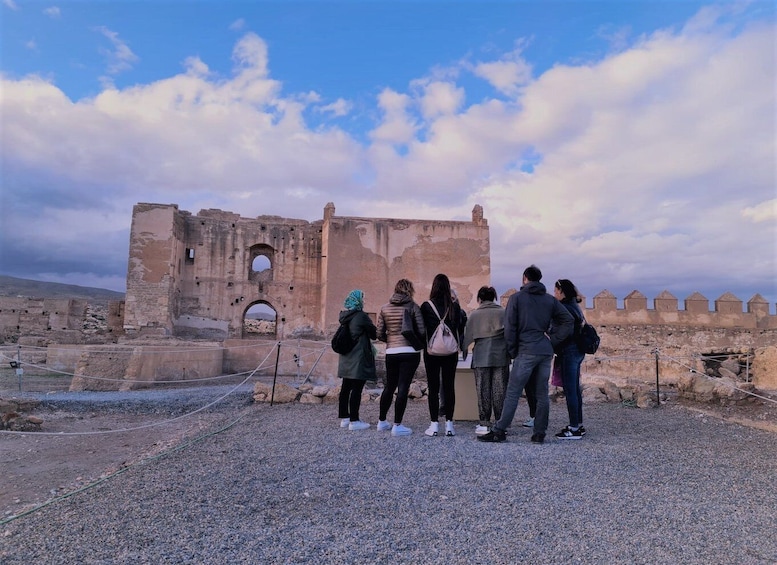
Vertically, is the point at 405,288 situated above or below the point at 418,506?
above

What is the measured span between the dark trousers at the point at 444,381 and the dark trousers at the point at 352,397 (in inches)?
36.3

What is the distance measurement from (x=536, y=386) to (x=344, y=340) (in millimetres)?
2266

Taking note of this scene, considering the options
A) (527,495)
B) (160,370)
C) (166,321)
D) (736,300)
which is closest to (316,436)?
(527,495)

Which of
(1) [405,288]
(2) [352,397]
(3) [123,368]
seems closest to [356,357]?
(2) [352,397]

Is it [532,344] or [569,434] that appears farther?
[569,434]

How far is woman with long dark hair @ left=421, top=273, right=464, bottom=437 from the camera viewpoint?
547 cm

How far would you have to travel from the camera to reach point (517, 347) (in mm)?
5262

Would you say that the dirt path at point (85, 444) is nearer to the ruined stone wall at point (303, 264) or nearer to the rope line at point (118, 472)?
the rope line at point (118, 472)

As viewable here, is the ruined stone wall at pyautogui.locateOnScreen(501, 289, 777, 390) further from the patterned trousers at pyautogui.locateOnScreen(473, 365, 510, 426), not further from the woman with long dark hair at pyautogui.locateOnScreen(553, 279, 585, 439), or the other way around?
the patterned trousers at pyautogui.locateOnScreen(473, 365, 510, 426)

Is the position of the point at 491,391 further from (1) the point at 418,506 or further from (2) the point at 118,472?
(2) the point at 118,472

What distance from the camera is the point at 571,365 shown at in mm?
5680

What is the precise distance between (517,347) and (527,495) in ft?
6.76

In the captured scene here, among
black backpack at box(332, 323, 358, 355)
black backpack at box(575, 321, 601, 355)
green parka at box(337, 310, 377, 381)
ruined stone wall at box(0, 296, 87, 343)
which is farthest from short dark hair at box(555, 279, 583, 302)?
ruined stone wall at box(0, 296, 87, 343)

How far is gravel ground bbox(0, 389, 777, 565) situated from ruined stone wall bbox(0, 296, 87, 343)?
69.1 feet
